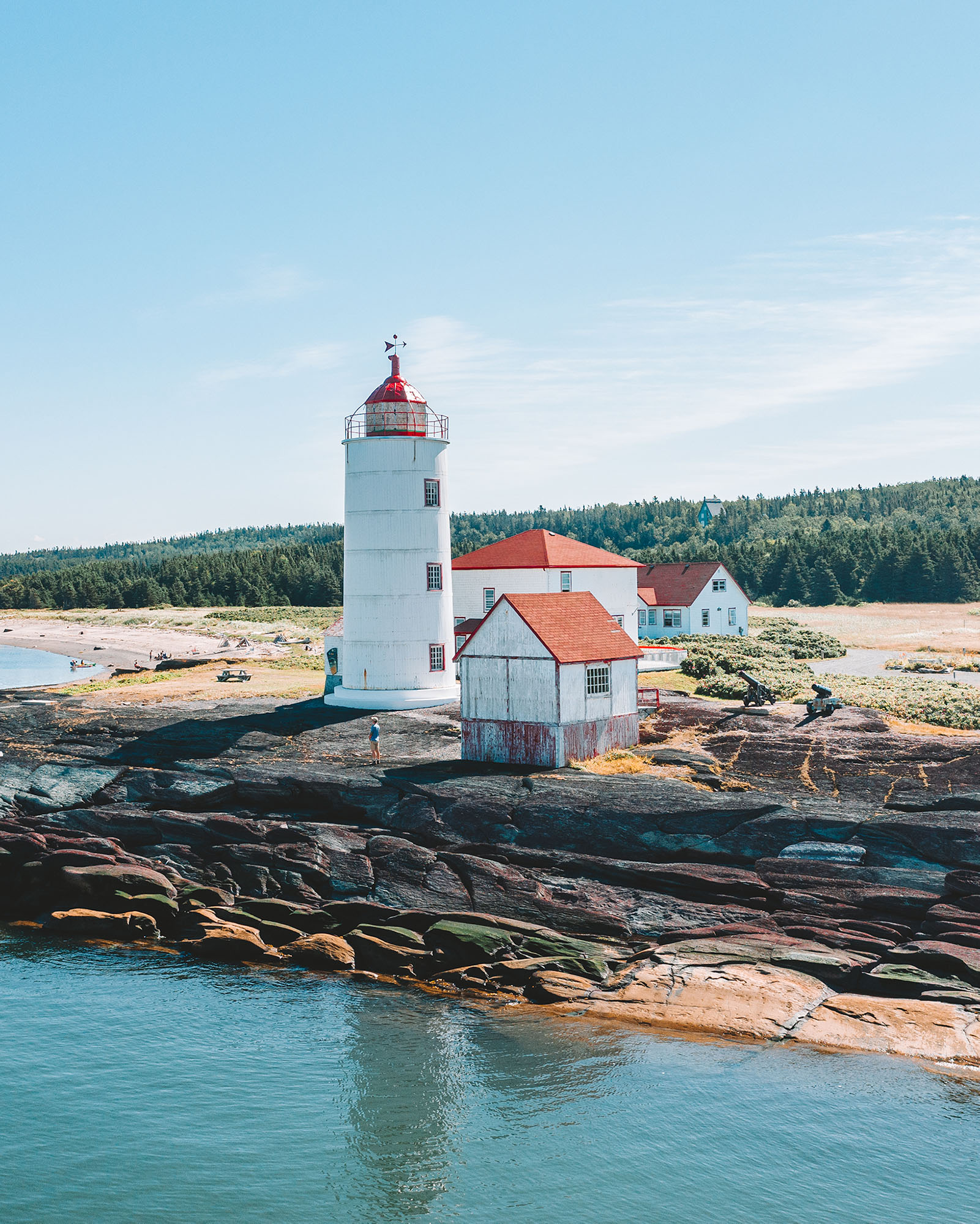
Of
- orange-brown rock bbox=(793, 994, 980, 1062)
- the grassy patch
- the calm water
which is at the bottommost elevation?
orange-brown rock bbox=(793, 994, 980, 1062)

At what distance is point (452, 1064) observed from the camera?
17125 mm

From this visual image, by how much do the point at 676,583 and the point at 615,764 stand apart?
1533 inches

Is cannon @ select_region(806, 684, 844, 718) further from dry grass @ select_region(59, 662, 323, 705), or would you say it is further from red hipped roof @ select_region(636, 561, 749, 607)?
red hipped roof @ select_region(636, 561, 749, 607)

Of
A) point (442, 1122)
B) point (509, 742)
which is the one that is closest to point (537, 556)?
point (509, 742)

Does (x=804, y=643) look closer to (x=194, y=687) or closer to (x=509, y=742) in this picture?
(x=194, y=687)

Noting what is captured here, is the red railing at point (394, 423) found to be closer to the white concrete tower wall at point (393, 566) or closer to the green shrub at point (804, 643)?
the white concrete tower wall at point (393, 566)

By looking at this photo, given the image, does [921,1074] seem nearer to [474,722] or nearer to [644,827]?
[644,827]

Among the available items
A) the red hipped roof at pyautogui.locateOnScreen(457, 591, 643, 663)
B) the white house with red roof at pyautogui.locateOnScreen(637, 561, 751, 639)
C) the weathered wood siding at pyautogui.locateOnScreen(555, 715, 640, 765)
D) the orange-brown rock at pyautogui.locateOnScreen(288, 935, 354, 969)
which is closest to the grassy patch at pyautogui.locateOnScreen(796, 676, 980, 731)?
the weathered wood siding at pyautogui.locateOnScreen(555, 715, 640, 765)

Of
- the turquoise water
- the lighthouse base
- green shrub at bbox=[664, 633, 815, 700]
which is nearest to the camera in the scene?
the turquoise water

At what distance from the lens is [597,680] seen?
3186 cm

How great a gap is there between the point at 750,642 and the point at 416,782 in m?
39.2

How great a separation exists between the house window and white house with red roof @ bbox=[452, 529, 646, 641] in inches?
729

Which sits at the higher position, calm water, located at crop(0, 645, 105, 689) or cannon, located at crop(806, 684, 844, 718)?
cannon, located at crop(806, 684, 844, 718)

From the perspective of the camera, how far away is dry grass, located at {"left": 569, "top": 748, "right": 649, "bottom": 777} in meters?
29.8
